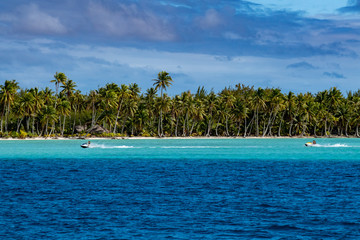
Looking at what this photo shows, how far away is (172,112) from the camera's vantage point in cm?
14312

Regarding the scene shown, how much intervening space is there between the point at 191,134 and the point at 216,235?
133283 millimetres

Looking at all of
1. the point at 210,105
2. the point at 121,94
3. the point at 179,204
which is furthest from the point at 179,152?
the point at 210,105

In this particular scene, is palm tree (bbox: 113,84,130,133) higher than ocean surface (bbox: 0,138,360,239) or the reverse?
higher

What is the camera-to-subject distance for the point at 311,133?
16988 cm

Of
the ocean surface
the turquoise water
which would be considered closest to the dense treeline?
the turquoise water

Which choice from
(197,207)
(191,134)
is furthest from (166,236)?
(191,134)

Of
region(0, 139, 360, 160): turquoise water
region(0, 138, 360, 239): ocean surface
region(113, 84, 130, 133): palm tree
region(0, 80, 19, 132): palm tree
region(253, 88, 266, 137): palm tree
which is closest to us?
region(0, 138, 360, 239): ocean surface

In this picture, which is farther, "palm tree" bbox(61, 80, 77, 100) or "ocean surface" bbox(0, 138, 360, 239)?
"palm tree" bbox(61, 80, 77, 100)

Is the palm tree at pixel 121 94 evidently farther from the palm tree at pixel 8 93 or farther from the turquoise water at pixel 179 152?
the turquoise water at pixel 179 152

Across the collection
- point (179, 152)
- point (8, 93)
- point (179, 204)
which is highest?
point (8, 93)

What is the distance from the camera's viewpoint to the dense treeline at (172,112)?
406 ft

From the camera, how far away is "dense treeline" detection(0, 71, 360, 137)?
123625 millimetres

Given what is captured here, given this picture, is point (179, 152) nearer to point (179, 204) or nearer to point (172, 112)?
point (179, 204)

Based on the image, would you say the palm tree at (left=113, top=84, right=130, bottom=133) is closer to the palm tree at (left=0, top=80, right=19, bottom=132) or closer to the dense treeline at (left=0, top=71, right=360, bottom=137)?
the dense treeline at (left=0, top=71, right=360, bottom=137)
